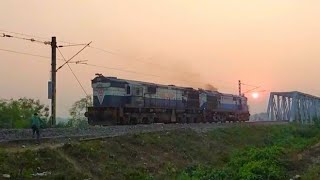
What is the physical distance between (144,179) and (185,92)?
31371 mm

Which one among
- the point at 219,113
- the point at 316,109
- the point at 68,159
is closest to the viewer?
the point at 68,159

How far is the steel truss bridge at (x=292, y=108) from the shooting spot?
7794 cm

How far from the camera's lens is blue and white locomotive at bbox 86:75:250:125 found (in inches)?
1515

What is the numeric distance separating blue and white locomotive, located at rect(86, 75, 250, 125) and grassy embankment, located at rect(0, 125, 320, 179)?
7.83 m

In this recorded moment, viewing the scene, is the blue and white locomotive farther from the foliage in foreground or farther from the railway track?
the foliage in foreground

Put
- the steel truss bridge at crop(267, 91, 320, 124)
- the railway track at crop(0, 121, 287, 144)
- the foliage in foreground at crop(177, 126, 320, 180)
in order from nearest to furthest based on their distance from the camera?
the foliage in foreground at crop(177, 126, 320, 180), the railway track at crop(0, 121, 287, 144), the steel truss bridge at crop(267, 91, 320, 124)

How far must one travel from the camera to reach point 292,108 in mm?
77875

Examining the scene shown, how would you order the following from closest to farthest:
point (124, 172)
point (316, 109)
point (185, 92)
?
point (124, 172)
point (185, 92)
point (316, 109)

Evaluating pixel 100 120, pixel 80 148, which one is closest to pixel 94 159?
pixel 80 148

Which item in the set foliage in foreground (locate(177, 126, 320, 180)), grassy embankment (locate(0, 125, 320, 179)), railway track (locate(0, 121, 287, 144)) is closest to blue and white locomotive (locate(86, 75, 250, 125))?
railway track (locate(0, 121, 287, 144))

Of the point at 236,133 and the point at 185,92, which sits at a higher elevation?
the point at 185,92

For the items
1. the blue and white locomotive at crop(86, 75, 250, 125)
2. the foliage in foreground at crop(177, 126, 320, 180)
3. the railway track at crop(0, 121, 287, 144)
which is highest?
the blue and white locomotive at crop(86, 75, 250, 125)

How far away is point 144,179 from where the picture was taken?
19781 mm

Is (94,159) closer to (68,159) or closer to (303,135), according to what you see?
(68,159)
